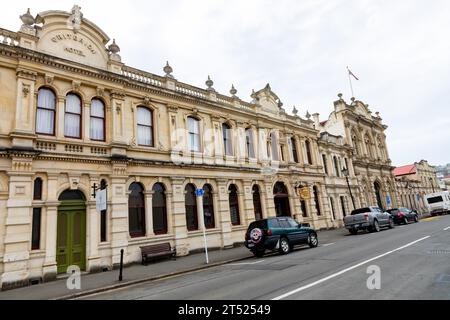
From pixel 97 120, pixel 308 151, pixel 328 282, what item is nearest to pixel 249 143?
pixel 308 151

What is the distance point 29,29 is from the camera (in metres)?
13.6

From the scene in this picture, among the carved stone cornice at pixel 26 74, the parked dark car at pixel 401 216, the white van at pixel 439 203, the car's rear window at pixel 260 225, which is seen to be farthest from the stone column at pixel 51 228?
the white van at pixel 439 203

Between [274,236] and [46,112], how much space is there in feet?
40.6

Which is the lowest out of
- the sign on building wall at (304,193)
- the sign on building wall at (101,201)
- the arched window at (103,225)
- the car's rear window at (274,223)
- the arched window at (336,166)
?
the car's rear window at (274,223)

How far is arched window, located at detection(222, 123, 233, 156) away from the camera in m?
21.6

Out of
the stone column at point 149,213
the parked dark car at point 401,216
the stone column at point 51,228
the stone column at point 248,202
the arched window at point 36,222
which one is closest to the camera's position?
the stone column at point 51,228

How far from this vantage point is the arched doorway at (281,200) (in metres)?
24.5

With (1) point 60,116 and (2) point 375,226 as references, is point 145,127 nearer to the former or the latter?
(1) point 60,116

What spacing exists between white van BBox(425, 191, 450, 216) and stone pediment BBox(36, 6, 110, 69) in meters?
46.3

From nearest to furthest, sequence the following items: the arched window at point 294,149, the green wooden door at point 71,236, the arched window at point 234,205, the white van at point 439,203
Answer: the green wooden door at point 71,236 < the arched window at point 234,205 < the arched window at point 294,149 < the white van at point 439,203

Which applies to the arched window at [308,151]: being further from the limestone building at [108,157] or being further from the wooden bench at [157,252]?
the wooden bench at [157,252]

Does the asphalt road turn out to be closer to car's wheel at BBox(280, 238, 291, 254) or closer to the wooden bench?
car's wheel at BBox(280, 238, 291, 254)

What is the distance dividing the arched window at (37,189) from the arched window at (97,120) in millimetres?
3325

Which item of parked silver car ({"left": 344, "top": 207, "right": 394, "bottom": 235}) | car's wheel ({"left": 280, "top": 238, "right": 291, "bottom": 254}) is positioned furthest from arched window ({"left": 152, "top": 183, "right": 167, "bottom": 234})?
parked silver car ({"left": 344, "top": 207, "right": 394, "bottom": 235})
